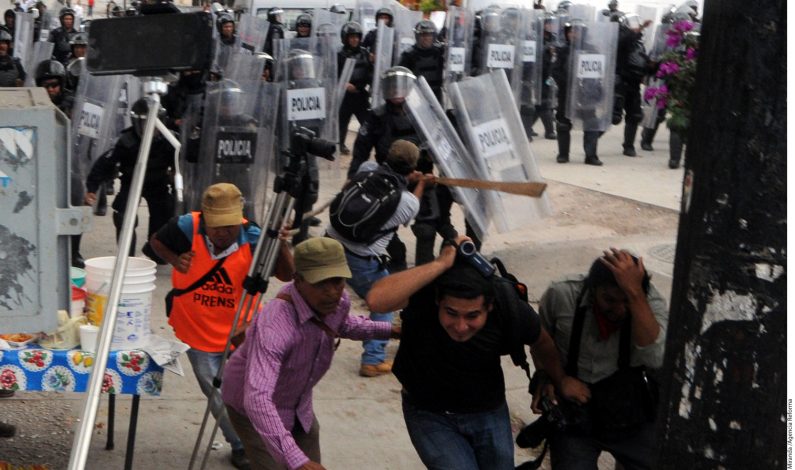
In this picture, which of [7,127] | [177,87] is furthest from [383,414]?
[177,87]

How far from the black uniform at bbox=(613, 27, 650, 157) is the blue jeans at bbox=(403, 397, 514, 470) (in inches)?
469

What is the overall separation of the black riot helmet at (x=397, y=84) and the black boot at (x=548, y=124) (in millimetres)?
8413

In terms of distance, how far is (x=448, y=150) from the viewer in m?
8.68

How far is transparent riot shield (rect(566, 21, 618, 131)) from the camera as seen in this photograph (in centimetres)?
1534

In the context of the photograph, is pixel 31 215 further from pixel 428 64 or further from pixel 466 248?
pixel 428 64

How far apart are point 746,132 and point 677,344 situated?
1.92ft

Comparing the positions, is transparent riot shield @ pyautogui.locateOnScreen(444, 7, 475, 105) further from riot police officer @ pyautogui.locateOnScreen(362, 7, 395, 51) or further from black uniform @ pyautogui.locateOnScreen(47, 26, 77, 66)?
black uniform @ pyautogui.locateOnScreen(47, 26, 77, 66)

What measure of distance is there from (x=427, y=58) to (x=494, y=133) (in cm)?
703

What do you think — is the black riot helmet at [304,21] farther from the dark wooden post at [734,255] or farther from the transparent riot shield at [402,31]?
the dark wooden post at [734,255]

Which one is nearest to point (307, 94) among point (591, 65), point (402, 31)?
point (591, 65)

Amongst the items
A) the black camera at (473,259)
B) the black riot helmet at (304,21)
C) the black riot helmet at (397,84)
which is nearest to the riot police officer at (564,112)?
the black riot helmet at (304,21)

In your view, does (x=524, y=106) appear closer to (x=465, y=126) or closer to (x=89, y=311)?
(x=465, y=126)

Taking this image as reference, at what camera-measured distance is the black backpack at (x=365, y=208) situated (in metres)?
6.96

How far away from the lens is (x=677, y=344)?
3.16 metres
